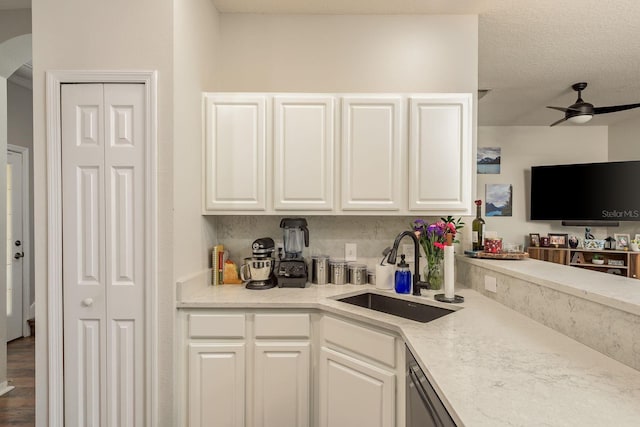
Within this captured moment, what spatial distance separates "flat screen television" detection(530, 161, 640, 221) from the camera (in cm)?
488

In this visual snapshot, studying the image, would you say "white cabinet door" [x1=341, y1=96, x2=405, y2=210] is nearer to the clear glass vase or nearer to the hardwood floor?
the clear glass vase

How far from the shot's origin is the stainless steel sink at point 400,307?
1.85 m

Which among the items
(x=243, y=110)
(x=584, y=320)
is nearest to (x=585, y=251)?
(x=584, y=320)

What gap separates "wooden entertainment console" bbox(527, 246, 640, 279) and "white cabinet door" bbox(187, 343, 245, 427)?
17.4 ft

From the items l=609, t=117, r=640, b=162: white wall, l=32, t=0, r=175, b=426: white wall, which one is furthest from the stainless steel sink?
l=609, t=117, r=640, b=162: white wall

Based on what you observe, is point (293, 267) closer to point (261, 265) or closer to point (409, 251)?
point (261, 265)

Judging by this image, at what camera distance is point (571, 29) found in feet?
8.34

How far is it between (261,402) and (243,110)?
5.95 feet

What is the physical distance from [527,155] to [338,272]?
16.3 ft

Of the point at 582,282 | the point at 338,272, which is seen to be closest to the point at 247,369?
the point at 338,272

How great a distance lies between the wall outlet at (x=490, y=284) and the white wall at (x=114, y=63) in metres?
1.84

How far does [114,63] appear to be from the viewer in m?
1.78

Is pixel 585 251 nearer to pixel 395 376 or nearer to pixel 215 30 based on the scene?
pixel 395 376

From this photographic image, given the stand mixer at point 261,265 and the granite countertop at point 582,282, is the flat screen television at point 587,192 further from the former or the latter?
the stand mixer at point 261,265
